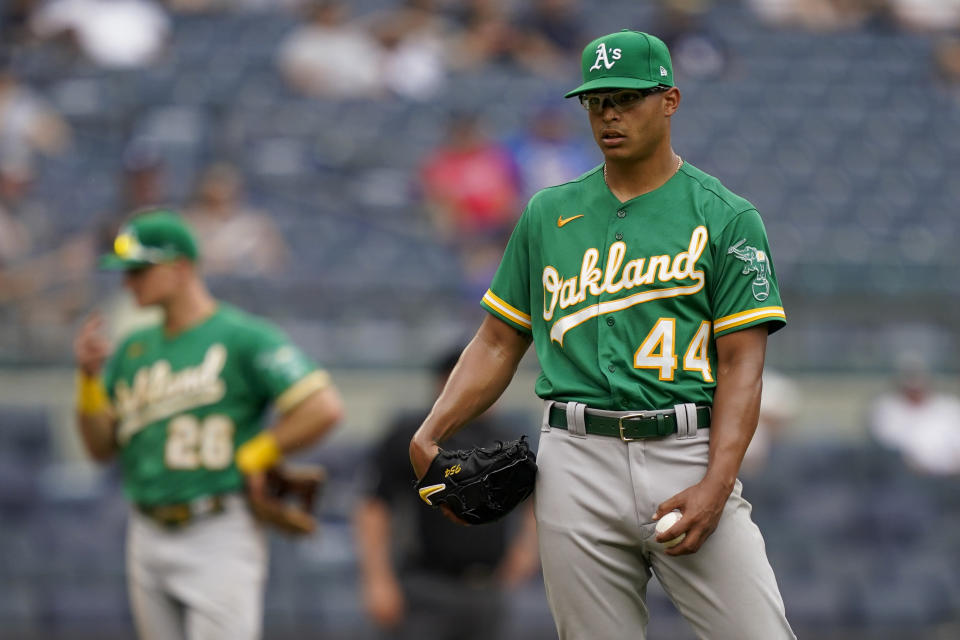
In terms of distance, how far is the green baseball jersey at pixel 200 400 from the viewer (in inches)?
208

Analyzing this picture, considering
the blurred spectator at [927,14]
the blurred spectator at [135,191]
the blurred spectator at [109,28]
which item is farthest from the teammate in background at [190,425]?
the blurred spectator at [927,14]

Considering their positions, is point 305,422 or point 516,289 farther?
point 305,422

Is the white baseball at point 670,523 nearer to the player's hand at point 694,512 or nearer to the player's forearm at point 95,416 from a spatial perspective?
the player's hand at point 694,512

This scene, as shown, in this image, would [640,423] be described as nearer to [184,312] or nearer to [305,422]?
[305,422]

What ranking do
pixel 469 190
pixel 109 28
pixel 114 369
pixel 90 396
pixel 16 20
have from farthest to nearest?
pixel 16 20 → pixel 109 28 → pixel 469 190 → pixel 114 369 → pixel 90 396

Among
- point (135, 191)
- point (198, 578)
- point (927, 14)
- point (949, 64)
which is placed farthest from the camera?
point (927, 14)

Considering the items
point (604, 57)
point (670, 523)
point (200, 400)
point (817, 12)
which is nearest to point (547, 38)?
point (817, 12)

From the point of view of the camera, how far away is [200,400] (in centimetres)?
533

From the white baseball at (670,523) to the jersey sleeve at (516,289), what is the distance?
26.0 inches

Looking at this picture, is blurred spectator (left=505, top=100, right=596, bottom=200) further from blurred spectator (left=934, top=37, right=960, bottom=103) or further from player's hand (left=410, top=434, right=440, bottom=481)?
player's hand (left=410, top=434, right=440, bottom=481)

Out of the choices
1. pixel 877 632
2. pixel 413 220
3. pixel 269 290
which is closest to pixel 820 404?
pixel 877 632

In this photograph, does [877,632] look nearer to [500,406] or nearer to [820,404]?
[820,404]

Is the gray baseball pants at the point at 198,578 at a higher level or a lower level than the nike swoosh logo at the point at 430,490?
lower

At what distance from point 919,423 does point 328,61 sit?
5.80 m
